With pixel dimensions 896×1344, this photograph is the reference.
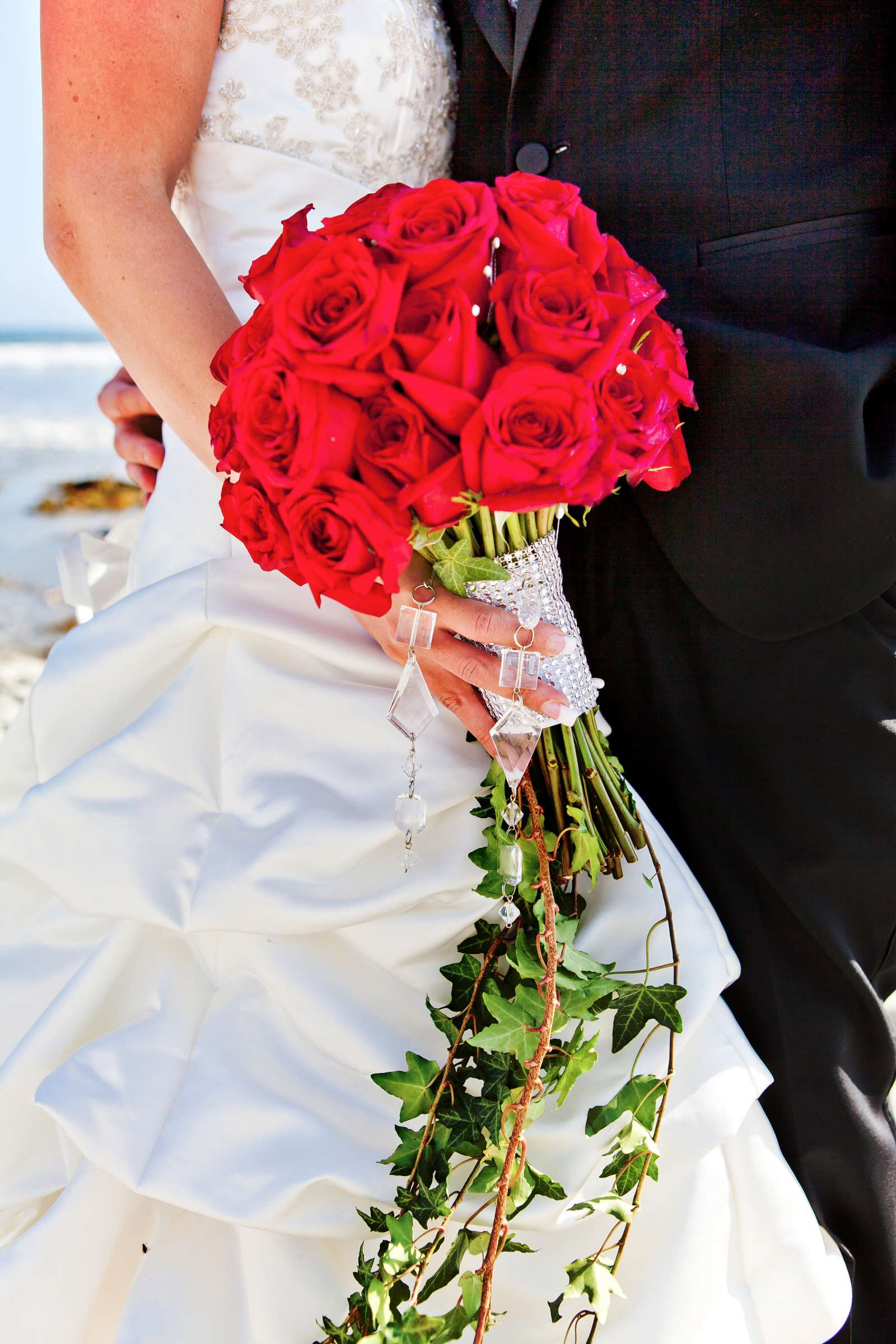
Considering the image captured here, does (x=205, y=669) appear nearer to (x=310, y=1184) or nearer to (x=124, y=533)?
(x=310, y=1184)

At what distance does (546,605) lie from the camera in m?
1.12

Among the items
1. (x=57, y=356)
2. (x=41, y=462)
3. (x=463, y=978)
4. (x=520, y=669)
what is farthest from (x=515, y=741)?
(x=57, y=356)

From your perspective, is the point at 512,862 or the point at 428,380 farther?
the point at 512,862

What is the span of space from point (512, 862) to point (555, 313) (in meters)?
0.57

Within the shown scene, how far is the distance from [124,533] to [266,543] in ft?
4.79

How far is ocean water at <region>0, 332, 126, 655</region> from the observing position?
557 centimetres

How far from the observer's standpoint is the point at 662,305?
124 cm

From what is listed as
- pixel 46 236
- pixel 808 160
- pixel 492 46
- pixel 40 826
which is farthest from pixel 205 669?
pixel 808 160

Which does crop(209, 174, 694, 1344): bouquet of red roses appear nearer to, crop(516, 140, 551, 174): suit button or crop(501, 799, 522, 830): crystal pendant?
crop(501, 799, 522, 830): crystal pendant

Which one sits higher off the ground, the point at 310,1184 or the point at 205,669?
the point at 205,669

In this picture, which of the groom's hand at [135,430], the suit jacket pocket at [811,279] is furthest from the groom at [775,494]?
the groom's hand at [135,430]

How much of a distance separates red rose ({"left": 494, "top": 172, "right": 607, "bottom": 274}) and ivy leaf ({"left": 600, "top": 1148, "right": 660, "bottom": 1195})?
90cm

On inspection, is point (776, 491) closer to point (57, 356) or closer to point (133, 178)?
point (133, 178)

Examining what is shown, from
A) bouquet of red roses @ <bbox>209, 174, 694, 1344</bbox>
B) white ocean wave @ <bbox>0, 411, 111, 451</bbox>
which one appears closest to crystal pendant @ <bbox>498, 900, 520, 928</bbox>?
bouquet of red roses @ <bbox>209, 174, 694, 1344</bbox>
